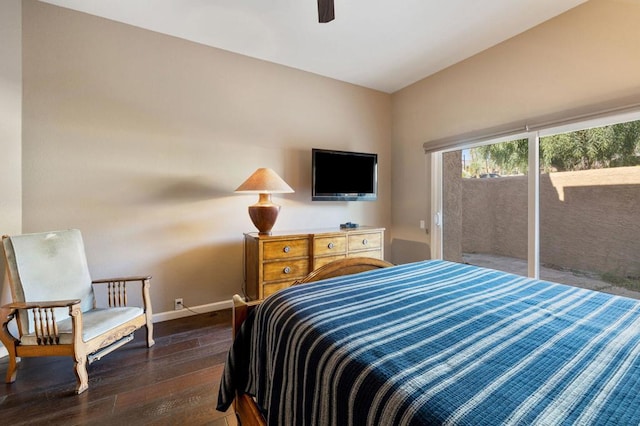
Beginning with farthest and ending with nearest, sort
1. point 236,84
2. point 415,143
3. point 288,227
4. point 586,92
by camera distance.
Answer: point 415,143 < point 288,227 < point 236,84 < point 586,92

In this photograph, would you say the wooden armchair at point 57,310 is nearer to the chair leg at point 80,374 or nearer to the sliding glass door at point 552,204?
the chair leg at point 80,374

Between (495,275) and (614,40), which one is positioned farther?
(614,40)

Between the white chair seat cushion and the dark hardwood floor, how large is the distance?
310 mm

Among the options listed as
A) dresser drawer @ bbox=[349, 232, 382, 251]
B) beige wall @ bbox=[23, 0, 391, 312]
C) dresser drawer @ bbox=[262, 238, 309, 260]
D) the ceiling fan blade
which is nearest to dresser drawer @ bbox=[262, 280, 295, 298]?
dresser drawer @ bbox=[262, 238, 309, 260]

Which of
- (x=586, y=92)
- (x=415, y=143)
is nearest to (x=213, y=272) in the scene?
(x=415, y=143)

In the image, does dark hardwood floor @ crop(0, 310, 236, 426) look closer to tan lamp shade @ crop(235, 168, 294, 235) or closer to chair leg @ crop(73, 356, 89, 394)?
chair leg @ crop(73, 356, 89, 394)

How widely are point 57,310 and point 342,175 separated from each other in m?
2.78

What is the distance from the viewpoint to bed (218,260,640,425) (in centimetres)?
62

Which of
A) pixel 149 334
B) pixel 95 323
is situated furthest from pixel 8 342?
pixel 149 334

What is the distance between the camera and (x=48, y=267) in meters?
1.93

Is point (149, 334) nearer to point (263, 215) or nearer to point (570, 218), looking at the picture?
point (263, 215)

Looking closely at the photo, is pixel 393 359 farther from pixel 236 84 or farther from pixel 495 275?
pixel 236 84

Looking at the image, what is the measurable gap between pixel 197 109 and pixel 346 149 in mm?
1853

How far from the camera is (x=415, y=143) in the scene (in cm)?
365
